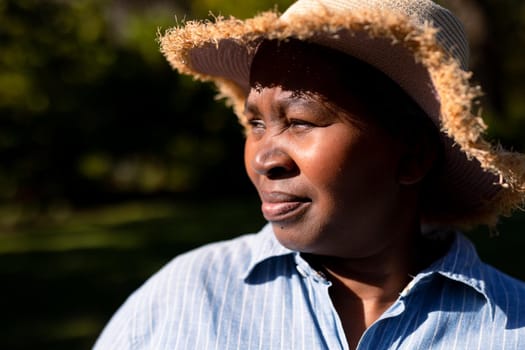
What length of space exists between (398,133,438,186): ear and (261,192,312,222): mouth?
34 centimetres

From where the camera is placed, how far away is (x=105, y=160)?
1700 cm

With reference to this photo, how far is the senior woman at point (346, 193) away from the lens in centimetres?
207

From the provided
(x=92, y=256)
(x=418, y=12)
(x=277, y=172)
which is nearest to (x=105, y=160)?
(x=92, y=256)

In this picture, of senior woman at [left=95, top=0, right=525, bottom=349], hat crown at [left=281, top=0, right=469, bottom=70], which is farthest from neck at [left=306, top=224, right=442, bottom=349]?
hat crown at [left=281, top=0, right=469, bottom=70]

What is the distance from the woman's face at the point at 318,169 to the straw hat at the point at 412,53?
0.16 m

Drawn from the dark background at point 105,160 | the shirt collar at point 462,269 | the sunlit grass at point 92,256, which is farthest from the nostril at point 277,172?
the dark background at point 105,160

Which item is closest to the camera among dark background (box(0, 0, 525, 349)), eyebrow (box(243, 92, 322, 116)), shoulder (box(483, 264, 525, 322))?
eyebrow (box(243, 92, 322, 116))

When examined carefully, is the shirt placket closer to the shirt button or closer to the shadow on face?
the shirt button

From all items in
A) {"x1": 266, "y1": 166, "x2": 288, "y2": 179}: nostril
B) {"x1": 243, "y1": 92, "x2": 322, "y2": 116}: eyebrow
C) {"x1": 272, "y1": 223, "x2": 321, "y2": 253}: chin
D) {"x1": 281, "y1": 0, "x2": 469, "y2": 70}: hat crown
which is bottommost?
{"x1": 272, "y1": 223, "x2": 321, "y2": 253}: chin

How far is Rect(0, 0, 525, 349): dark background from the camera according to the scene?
8.38 meters

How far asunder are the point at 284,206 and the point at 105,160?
1517cm

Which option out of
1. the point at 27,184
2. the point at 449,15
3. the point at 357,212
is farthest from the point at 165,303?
the point at 27,184

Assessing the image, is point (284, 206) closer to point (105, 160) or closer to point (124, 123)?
point (124, 123)

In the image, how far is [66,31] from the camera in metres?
10.3
